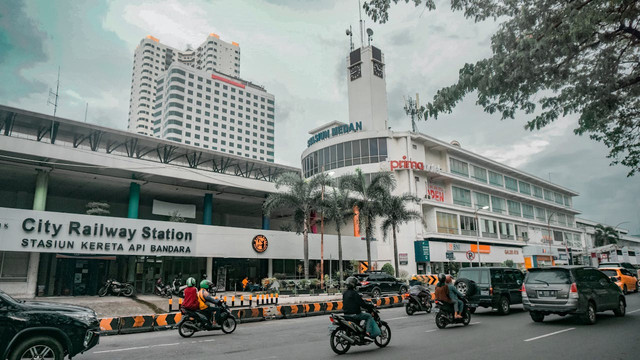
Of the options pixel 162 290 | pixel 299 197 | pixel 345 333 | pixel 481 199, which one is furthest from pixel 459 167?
pixel 345 333

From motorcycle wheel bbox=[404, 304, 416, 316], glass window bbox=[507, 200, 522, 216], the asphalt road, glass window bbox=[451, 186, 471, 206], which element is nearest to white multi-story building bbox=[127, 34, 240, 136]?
glass window bbox=[451, 186, 471, 206]

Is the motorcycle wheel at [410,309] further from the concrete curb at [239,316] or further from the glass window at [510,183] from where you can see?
the glass window at [510,183]

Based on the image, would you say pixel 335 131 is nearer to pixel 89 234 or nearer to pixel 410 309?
pixel 89 234

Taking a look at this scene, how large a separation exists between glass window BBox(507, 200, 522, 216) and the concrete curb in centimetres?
4924

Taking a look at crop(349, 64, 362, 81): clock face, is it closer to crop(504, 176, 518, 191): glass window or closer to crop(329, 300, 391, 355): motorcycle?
crop(504, 176, 518, 191): glass window

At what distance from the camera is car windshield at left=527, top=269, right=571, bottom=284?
12.2 metres

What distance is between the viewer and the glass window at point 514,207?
214ft

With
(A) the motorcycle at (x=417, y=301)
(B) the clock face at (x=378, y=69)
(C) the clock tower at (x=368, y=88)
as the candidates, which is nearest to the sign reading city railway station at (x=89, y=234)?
(A) the motorcycle at (x=417, y=301)

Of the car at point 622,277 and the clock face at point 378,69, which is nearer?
the car at point 622,277

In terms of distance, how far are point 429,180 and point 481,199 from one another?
12445 millimetres

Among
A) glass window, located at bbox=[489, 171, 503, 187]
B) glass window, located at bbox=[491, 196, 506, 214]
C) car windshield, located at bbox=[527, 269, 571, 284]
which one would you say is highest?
glass window, located at bbox=[489, 171, 503, 187]

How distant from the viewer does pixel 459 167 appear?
56156 millimetres

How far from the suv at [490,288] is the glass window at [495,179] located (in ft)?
161

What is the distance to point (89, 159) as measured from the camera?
27750mm
